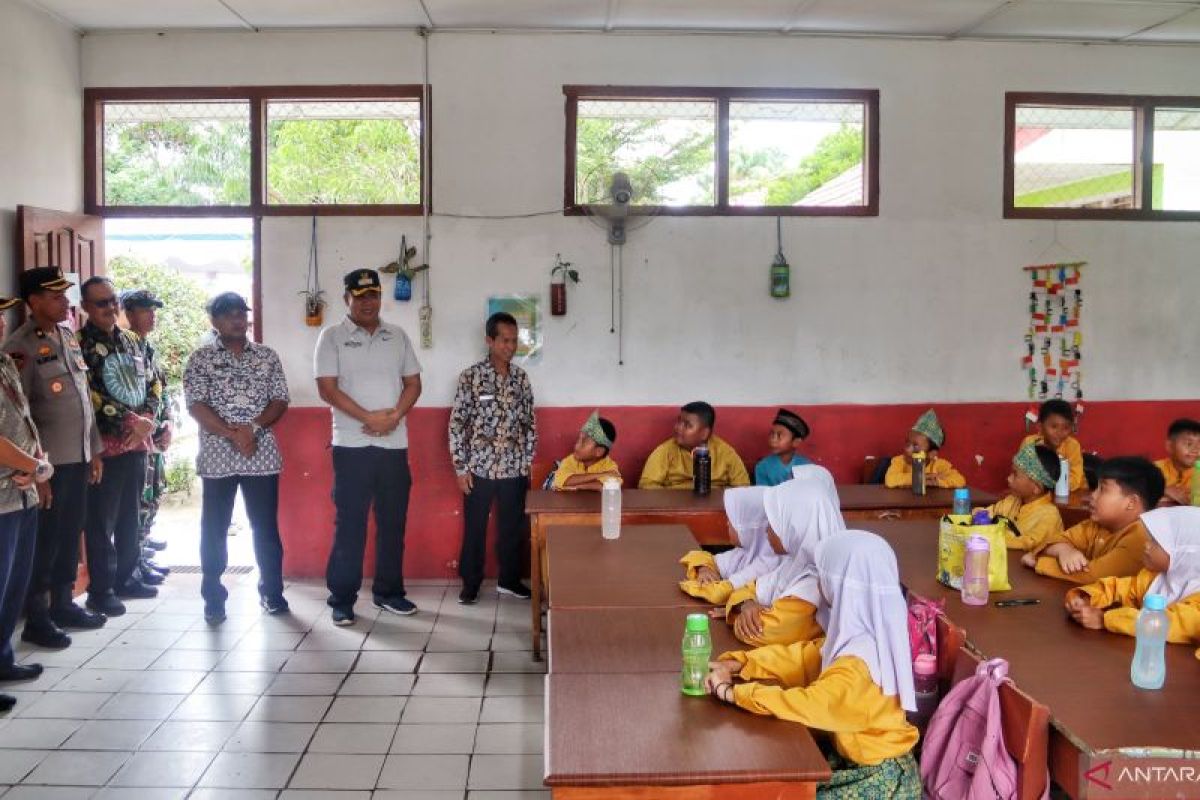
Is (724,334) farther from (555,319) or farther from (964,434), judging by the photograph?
(964,434)

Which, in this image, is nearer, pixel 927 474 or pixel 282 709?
pixel 282 709

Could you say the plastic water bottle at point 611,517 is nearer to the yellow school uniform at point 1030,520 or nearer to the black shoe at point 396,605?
the yellow school uniform at point 1030,520

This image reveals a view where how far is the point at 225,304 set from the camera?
4949 mm

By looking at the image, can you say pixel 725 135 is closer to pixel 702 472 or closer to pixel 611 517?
pixel 702 472

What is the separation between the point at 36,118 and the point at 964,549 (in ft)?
17.6

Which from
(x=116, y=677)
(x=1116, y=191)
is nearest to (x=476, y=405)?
(x=116, y=677)

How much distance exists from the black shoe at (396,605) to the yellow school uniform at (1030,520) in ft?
10.2

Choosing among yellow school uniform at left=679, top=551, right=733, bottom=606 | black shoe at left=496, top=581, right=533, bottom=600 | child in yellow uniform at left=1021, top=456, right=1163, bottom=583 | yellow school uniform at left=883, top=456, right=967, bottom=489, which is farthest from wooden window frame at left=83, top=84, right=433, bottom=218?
child in yellow uniform at left=1021, top=456, right=1163, bottom=583

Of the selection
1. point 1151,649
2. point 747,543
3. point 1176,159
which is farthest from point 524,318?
point 1176,159

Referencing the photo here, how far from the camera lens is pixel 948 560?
324 centimetres

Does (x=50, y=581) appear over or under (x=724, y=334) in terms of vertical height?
under

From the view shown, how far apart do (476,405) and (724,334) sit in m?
1.68

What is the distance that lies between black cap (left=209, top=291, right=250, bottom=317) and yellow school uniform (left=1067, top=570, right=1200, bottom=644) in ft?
13.6

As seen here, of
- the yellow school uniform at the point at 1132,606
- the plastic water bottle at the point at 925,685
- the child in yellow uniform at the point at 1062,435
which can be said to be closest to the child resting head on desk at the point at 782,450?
the child in yellow uniform at the point at 1062,435
